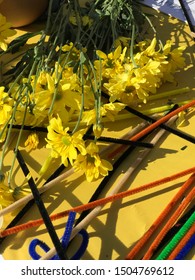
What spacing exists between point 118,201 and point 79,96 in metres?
0.19

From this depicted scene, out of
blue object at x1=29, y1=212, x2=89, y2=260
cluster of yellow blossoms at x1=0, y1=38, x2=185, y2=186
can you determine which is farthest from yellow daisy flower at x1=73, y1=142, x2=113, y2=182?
blue object at x1=29, y1=212, x2=89, y2=260

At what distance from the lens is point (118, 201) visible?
0.81 m

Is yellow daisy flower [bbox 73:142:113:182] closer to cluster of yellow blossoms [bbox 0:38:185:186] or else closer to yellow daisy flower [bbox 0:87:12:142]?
cluster of yellow blossoms [bbox 0:38:185:186]

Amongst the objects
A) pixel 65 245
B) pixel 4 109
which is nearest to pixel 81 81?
pixel 4 109

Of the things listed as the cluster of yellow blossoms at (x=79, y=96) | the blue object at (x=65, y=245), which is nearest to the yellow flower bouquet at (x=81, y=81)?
the cluster of yellow blossoms at (x=79, y=96)

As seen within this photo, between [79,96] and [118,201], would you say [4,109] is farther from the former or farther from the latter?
[118,201]

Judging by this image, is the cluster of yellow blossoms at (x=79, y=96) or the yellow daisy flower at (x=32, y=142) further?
the yellow daisy flower at (x=32, y=142)

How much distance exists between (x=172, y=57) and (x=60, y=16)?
256 millimetres

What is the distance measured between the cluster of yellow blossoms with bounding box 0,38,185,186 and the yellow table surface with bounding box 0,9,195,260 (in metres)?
0.04

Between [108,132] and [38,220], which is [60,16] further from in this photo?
[38,220]

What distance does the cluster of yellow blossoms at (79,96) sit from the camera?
2.53ft

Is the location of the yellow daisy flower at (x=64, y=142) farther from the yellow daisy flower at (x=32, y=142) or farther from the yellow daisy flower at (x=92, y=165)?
the yellow daisy flower at (x=32, y=142)

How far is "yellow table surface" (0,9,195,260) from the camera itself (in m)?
0.76

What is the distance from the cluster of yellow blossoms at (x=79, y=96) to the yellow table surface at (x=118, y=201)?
0.13ft
